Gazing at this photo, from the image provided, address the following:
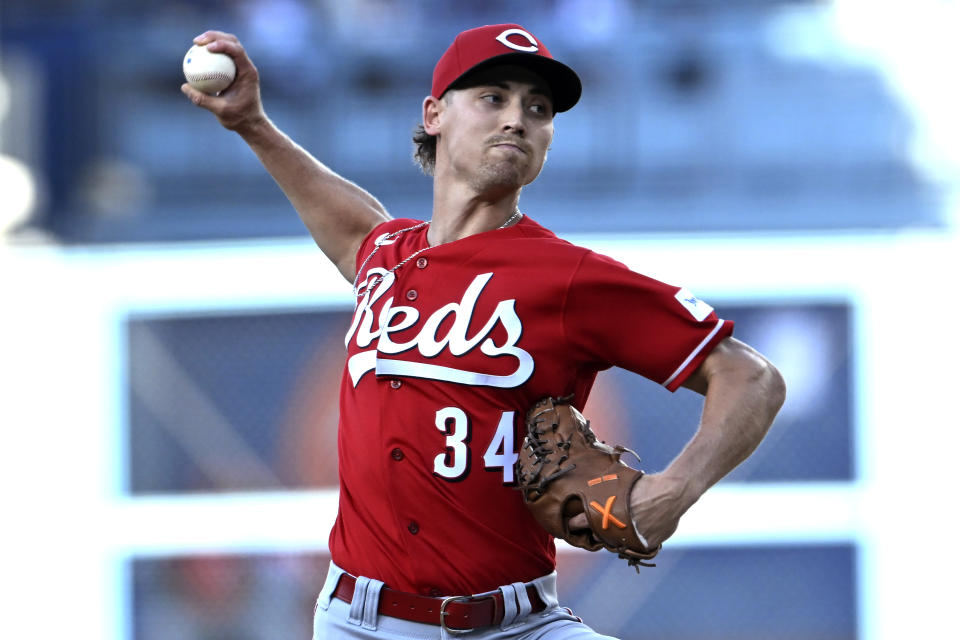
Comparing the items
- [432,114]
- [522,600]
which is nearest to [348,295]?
[432,114]

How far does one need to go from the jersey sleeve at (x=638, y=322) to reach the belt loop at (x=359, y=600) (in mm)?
567

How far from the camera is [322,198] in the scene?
2.78 m

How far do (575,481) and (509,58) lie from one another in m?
0.85

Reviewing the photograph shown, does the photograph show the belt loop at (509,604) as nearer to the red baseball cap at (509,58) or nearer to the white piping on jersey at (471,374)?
the white piping on jersey at (471,374)

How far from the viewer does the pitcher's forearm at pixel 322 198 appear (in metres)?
2.77

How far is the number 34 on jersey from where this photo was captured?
215 cm

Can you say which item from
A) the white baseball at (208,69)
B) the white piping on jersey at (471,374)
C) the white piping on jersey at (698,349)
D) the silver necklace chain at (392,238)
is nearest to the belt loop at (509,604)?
the white piping on jersey at (471,374)

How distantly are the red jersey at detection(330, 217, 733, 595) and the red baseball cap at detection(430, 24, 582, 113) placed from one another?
362 mm

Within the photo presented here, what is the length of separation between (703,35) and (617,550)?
6591mm

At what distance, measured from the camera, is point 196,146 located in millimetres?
7805

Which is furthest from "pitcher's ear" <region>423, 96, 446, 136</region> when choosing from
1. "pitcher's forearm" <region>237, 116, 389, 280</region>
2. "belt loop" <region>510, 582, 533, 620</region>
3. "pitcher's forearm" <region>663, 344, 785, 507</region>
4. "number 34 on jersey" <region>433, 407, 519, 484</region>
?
"belt loop" <region>510, 582, 533, 620</region>

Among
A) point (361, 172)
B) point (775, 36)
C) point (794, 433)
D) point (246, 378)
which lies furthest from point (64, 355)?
point (775, 36)

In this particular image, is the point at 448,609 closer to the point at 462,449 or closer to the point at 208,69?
the point at 462,449

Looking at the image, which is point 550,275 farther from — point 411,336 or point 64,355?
point 64,355
